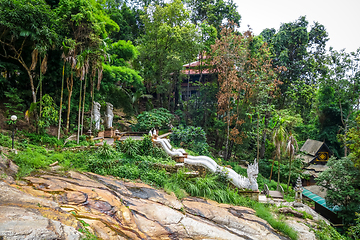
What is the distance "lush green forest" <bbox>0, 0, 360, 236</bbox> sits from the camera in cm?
1144

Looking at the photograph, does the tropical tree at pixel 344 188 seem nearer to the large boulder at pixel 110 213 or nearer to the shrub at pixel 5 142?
the large boulder at pixel 110 213

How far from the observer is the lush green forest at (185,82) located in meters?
11.4

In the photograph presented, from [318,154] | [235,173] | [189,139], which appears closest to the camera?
[235,173]

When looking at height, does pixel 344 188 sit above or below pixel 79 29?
below

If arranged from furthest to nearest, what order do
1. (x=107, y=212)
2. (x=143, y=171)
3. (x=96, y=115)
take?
(x=96, y=115), (x=143, y=171), (x=107, y=212)

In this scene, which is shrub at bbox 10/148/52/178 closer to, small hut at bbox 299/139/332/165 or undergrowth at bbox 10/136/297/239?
undergrowth at bbox 10/136/297/239

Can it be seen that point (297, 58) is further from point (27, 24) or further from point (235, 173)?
point (27, 24)

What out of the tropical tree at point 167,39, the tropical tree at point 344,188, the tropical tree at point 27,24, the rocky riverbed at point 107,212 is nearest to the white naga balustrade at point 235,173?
the rocky riverbed at point 107,212

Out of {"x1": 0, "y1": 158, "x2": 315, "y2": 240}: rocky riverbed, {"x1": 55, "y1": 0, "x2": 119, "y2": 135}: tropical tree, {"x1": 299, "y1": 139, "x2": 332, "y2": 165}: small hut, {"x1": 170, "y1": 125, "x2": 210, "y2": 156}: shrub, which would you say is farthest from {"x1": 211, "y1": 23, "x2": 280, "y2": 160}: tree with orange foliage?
{"x1": 0, "y1": 158, "x2": 315, "y2": 240}: rocky riverbed

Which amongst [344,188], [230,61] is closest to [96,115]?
[230,61]

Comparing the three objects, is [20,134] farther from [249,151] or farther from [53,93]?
[249,151]

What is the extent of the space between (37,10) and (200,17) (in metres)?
17.7

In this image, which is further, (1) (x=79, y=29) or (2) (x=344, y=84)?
(2) (x=344, y=84)

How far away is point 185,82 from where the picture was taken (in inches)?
1169
